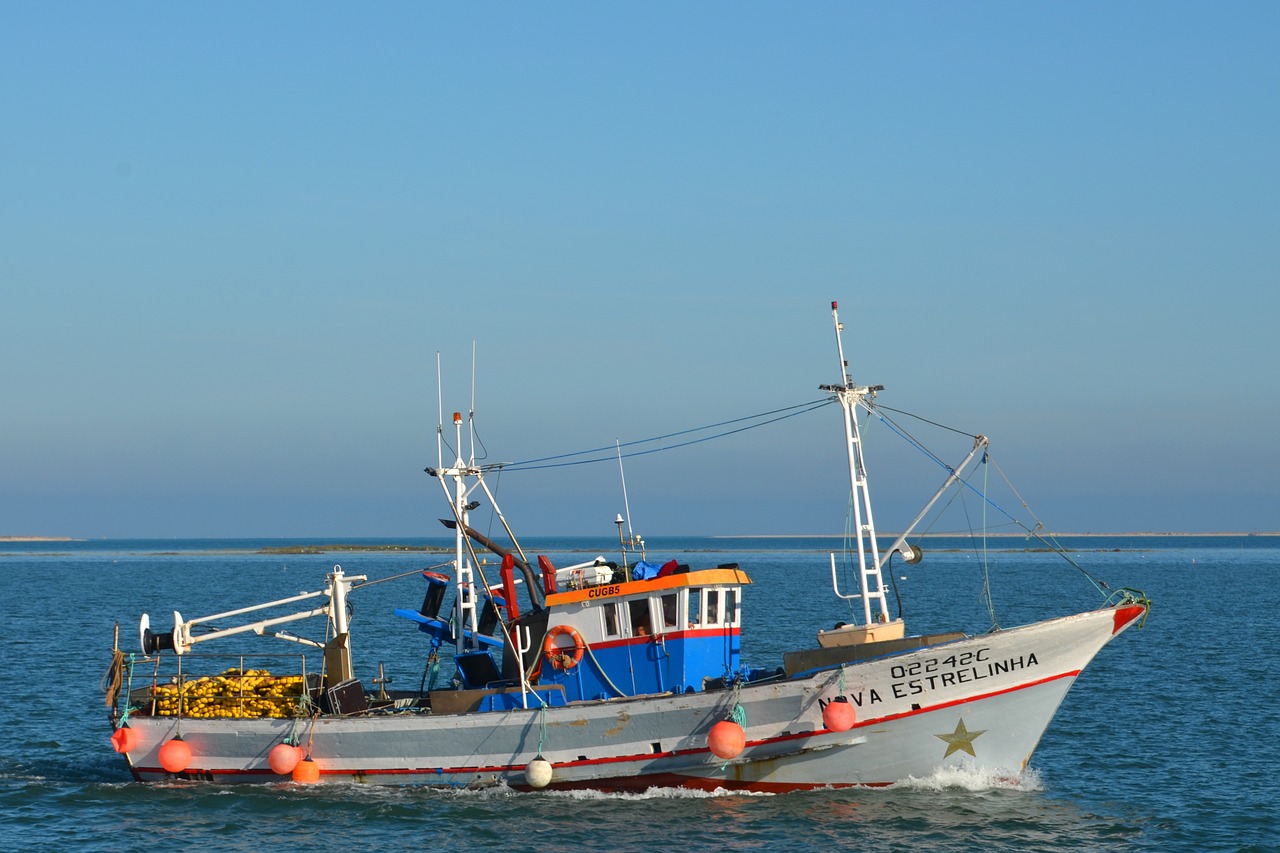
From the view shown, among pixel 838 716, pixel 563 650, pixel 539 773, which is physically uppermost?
pixel 563 650

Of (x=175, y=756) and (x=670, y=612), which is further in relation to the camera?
(x=175, y=756)

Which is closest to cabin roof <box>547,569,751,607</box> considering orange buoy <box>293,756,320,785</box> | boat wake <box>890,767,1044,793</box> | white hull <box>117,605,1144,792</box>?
white hull <box>117,605,1144,792</box>

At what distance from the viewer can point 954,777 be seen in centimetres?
2288

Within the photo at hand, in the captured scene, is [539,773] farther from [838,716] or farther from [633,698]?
[838,716]

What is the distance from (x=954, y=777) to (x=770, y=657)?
18.3 metres

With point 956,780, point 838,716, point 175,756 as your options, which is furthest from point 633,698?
point 175,756

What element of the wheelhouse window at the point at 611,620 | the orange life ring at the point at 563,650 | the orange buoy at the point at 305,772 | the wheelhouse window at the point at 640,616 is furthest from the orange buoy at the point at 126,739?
the wheelhouse window at the point at 640,616

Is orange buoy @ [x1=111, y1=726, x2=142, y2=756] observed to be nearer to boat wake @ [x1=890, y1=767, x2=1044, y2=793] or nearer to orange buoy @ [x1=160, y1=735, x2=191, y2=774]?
orange buoy @ [x1=160, y1=735, x2=191, y2=774]

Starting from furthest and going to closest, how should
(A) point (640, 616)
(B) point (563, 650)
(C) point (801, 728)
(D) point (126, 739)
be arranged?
(D) point (126, 739)
(B) point (563, 650)
(A) point (640, 616)
(C) point (801, 728)

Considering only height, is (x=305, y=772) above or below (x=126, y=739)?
below

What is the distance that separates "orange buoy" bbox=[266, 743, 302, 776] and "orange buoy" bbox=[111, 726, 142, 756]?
9.72 ft

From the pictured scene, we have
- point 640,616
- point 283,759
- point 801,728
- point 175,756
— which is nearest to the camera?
point 801,728

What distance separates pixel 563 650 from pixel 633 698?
1999 mm

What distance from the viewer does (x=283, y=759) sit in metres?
23.5
